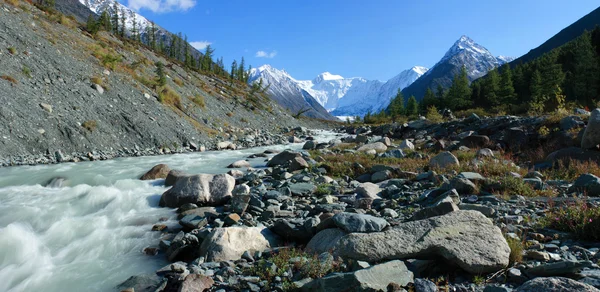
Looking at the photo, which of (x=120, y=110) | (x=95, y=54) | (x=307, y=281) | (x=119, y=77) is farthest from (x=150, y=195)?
(x=95, y=54)

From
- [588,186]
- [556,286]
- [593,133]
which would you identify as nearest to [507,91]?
[593,133]

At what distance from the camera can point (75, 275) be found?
4.82m

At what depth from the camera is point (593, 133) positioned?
938cm

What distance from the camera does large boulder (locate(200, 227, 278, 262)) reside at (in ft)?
15.4

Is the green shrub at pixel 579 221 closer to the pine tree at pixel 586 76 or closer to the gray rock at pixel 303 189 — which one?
the gray rock at pixel 303 189

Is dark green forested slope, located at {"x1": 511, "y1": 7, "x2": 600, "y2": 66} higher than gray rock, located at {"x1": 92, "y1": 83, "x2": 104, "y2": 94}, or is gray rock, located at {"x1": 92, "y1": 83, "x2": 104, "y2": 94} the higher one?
dark green forested slope, located at {"x1": 511, "y1": 7, "x2": 600, "y2": 66}

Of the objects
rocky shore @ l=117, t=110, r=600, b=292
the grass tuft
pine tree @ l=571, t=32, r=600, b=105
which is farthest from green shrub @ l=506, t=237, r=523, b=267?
pine tree @ l=571, t=32, r=600, b=105

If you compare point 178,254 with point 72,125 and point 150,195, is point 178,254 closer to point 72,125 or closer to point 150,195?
point 150,195

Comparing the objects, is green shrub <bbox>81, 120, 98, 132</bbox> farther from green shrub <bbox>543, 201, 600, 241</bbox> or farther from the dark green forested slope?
the dark green forested slope

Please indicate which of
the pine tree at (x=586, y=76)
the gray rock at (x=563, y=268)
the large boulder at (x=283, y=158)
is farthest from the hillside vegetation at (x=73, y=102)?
the pine tree at (x=586, y=76)

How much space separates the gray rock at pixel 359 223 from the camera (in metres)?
4.61

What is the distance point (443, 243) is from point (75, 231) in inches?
272

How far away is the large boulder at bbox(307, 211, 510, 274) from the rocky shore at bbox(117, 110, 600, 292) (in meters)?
0.01

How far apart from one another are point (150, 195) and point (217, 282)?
19.2 feet
